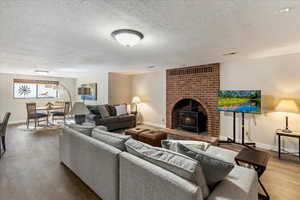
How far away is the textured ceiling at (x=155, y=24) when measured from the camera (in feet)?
5.32

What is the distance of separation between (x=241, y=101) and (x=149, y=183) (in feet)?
11.0

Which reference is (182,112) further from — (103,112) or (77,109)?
(77,109)

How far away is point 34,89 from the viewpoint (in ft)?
23.7

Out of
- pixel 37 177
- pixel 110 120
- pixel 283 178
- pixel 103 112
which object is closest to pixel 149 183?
pixel 37 177

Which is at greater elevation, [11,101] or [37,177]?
[11,101]

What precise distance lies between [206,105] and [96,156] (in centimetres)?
380

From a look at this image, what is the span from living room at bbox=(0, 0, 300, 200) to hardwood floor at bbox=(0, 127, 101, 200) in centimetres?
2

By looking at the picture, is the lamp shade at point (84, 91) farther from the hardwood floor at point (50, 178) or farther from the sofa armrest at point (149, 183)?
the sofa armrest at point (149, 183)

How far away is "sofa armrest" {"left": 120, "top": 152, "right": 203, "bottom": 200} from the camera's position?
108 centimetres

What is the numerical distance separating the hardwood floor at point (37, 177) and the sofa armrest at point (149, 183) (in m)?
0.77

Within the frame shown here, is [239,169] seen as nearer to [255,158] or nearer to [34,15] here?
[255,158]

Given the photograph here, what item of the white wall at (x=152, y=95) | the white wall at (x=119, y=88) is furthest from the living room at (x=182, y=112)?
the white wall at (x=119, y=88)

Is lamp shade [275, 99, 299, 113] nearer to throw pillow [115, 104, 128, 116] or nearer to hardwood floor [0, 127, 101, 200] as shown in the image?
hardwood floor [0, 127, 101, 200]

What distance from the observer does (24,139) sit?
4.36 metres
